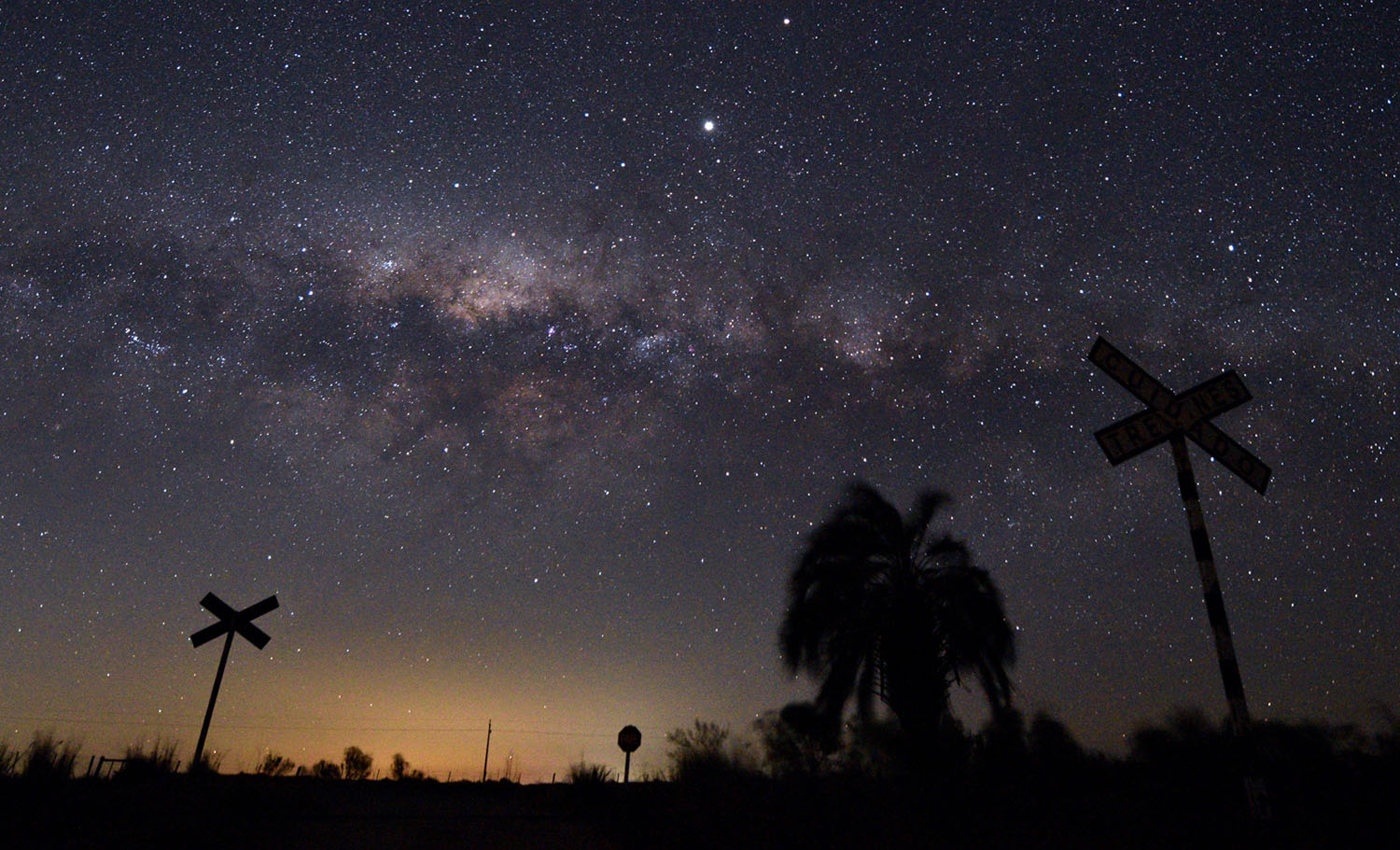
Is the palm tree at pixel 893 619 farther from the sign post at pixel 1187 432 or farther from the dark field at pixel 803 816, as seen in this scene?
the sign post at pixel 1187 432

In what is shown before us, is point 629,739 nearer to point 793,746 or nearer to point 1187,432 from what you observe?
point 793,746

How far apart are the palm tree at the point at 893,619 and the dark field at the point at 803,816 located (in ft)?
16.7

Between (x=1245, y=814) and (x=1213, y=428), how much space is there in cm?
383

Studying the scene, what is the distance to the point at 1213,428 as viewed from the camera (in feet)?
23.9

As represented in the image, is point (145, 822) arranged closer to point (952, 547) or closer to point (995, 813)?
point (995, 813)

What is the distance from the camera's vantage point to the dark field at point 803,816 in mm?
7784

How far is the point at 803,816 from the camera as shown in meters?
9.38

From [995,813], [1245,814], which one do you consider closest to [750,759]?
[995,813]

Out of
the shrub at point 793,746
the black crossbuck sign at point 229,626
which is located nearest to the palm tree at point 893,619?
the shrub at point 793,746

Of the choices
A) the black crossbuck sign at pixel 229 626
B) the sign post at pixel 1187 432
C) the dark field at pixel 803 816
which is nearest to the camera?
the sign post at pixel 1187 432

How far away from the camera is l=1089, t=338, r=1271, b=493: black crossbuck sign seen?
23.6 feet

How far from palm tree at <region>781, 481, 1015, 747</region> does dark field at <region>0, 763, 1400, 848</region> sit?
16.7 ft

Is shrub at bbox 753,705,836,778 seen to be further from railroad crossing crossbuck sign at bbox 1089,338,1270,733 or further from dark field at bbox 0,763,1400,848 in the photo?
railroad crossing crossbuck sign at bbox 1089,338,1270,733

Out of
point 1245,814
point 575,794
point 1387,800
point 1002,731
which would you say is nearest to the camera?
point 1245,814
